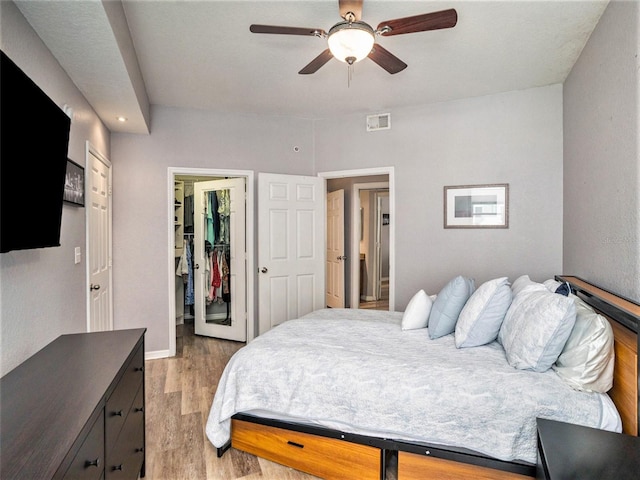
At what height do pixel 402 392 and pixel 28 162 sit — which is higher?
pixel 28 162

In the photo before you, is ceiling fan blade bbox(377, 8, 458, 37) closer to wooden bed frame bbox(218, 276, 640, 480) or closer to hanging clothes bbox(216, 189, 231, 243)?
wooden bed frame bbox(218, 276, 640, 480)

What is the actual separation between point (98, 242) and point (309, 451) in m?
2.42

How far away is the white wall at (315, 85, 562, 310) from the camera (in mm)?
3316

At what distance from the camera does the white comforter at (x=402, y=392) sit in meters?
1.58

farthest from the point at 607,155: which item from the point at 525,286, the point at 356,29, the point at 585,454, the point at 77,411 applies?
the point at 77,411

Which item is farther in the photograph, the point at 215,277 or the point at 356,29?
the point at 215,277

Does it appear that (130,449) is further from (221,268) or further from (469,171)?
(469,171)

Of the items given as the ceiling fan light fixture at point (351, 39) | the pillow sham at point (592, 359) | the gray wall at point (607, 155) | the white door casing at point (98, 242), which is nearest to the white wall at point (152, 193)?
the white door casing at point (98, 242)

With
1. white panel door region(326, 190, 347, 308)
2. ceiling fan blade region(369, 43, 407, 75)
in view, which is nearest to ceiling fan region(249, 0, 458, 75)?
ceiling fan blade region(369, 43, 407, 75)

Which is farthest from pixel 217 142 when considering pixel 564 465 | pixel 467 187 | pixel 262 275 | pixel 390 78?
pixel 564 465

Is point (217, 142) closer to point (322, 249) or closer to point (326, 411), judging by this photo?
point (322, 249)

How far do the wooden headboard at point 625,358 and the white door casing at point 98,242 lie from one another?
10.6 feet

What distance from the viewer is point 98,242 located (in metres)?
3.07

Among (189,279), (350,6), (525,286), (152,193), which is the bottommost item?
(189,279)
